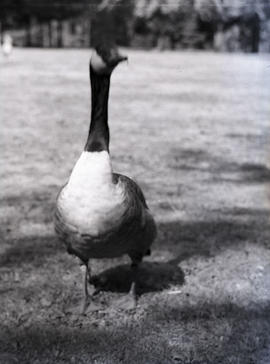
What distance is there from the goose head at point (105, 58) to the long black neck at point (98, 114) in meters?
0.05

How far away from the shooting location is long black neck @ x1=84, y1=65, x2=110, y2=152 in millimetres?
3301

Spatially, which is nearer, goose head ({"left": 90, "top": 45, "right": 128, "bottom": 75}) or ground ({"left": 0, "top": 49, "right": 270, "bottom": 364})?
goose head ({"left": 90, "top": 45, "right": 128, "bottom": 75})

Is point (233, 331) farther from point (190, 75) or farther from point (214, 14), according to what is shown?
point (214, 14)

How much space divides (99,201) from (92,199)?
0.13 feet

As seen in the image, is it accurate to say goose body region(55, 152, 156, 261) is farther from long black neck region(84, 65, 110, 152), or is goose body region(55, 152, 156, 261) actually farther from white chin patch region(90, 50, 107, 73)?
white chin patch region(90, 50, 107, 73)

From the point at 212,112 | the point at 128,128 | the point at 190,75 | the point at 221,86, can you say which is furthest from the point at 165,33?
the point at 128,128

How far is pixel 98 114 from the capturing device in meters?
3.38

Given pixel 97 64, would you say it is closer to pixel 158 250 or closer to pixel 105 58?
pixel 105 58

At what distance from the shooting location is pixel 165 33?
3372 cm

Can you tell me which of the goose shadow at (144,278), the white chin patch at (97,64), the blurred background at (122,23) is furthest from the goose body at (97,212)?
the blurred background at (122,23)

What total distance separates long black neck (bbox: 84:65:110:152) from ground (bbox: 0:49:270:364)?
1.05 meters

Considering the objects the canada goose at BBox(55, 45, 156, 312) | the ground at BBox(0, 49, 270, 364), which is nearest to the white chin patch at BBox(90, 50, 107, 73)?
the canada goose at BBox(55, 45, 156, 312)

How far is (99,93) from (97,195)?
60 centimetres

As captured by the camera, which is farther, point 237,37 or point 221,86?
point 237,37
